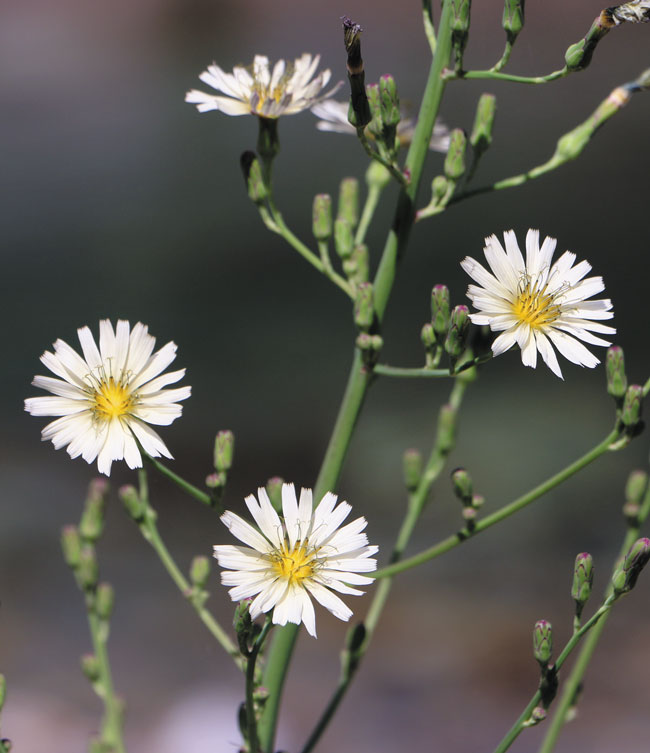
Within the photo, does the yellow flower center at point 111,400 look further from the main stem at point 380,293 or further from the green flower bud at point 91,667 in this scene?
the green flower bud at point 91,667

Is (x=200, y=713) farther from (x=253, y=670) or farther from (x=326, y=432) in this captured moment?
(x=253, y=670)

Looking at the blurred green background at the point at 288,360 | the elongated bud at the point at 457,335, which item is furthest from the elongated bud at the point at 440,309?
the blurred green background at the point at 288,360

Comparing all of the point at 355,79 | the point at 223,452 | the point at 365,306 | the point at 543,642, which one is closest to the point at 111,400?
the point at 223,452

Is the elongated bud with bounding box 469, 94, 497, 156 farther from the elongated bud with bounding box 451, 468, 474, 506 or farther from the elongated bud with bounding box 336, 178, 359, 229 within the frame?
the elongated bud with bounding box 451, 468, 474, 506

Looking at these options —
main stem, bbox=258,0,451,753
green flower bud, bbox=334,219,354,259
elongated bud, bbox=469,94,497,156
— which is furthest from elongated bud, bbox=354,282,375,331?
elongated bud, bbox=469,94,497,156

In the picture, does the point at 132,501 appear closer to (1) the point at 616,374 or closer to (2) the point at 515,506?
(2) the point at 515,506
